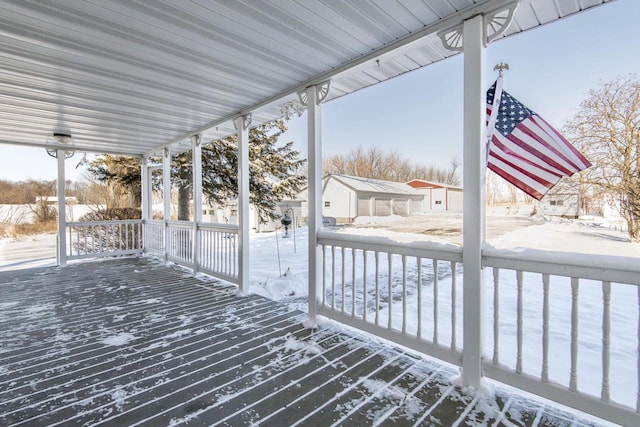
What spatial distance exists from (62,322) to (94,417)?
2.00 m

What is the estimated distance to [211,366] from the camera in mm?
2273

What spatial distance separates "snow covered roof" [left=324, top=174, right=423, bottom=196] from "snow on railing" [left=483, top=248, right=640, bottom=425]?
4163mm

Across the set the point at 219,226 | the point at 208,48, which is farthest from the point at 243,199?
the point at 208,48

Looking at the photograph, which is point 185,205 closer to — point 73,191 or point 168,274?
point 168,274

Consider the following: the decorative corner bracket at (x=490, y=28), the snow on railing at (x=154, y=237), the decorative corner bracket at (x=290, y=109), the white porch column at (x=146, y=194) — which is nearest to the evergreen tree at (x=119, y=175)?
the white porch column at (x=146, y=194)

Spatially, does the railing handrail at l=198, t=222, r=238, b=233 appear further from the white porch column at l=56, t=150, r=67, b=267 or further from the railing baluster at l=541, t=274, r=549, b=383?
the railing baluster at l=541, t=274, r=549, b=383

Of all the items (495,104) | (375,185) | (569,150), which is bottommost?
(569,150)

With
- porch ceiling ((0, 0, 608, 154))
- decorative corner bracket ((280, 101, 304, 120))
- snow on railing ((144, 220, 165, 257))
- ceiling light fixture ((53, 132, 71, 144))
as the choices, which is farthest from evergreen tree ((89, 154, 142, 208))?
decorative corner bracket ((280, 101, 304, 120))

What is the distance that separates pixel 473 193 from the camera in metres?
1.99

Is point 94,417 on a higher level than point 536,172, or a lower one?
lower

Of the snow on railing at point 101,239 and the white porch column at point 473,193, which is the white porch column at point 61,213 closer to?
the snow on railing at point 101,239

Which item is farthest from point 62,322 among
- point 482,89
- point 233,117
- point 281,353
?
point 482,89

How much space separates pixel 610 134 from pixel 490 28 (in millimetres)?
4182

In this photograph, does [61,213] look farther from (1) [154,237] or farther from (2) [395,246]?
(2) [395,246]
